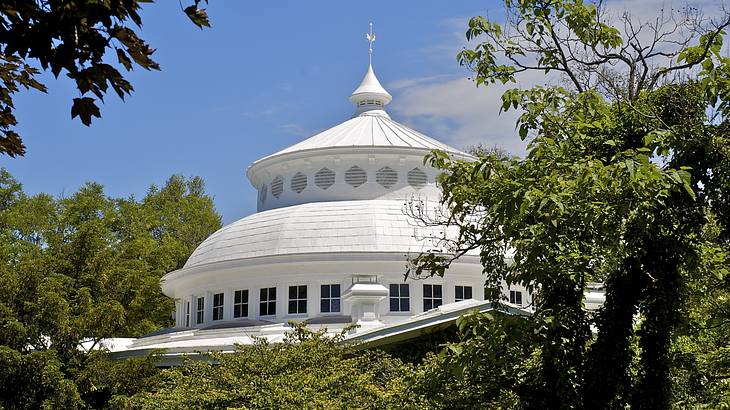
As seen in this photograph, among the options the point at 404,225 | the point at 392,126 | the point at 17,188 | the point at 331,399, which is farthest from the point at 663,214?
the point at 17,188

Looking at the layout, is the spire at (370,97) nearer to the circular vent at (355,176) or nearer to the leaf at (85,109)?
the circular vent at (355,176)

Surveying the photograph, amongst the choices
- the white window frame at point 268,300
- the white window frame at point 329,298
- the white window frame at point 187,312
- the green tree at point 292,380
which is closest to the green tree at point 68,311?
the white window frame at point 187,312

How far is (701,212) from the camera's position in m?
12.8

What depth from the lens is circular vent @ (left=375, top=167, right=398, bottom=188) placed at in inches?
1572

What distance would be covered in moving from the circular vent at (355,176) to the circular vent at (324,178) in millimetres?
567

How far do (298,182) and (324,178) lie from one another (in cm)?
121

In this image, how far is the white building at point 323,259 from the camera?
34.2 m

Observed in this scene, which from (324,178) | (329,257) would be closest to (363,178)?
(324,178)

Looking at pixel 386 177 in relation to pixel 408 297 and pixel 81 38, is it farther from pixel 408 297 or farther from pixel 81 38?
pixel 81 38

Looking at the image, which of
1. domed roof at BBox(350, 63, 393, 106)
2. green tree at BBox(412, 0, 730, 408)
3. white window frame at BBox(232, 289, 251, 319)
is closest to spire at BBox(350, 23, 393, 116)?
domed roof at BBox(350, 63, 393, 106)

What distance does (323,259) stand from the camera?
35.0m

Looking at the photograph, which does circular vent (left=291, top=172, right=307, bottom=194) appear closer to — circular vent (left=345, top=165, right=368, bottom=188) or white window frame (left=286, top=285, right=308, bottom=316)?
circular vent (left=345, top=165, right=368, bottom=188)

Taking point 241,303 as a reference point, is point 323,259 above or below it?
above

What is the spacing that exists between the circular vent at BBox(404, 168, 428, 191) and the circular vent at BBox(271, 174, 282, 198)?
5.15 metres
